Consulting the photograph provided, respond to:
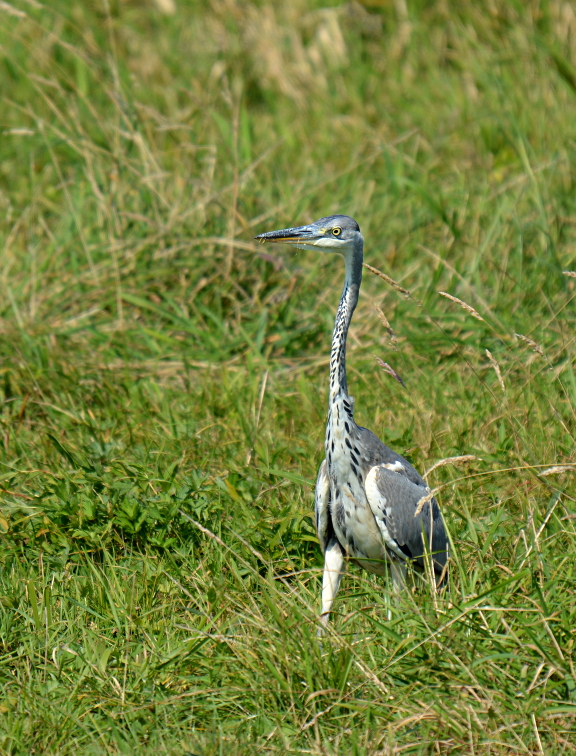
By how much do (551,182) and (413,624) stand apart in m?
4.43

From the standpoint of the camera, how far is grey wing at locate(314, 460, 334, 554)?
3.87 m

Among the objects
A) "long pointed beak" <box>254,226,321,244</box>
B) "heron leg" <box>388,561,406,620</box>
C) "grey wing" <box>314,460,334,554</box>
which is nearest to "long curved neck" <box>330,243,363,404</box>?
"long pointed beak" <box>254,226,321,244</box>

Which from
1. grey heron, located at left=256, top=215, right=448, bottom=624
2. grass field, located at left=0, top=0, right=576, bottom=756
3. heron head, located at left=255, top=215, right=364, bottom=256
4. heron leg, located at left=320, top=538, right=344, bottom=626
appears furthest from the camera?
heron head, located at left=255, top=215, right=364, bottom=256

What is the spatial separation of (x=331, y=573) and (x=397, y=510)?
0.37 metres

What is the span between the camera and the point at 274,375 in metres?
5.61

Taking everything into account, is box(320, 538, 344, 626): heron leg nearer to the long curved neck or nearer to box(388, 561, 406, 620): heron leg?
box(388, 561, 406, 620): heron leg

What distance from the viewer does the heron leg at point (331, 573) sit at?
367cm

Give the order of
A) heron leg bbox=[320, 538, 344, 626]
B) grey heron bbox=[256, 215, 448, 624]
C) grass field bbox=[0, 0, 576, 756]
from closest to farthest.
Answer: grass field bbox=[0, 0, 576, 756]
heron leg bbox=[320, 538, 344, 626]
grey heron bbox=[256, 215, 448, 624]

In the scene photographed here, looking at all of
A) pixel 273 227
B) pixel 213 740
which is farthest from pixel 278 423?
pixel 213 740

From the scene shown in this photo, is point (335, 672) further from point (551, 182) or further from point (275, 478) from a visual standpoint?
point (551, 182)

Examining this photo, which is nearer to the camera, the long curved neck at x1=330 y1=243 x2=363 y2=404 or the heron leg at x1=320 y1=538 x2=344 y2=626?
the heron leg at x1=320 y1=538 x2=344 y2=626

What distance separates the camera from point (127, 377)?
5480mm

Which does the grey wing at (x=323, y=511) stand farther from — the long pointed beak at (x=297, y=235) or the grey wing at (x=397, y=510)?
the long pointed beak at (x=297, y=235)

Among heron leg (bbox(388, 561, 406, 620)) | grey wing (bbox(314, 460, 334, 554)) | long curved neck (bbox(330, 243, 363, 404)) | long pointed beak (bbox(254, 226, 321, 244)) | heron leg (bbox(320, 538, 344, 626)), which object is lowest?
heron leg (bbox(388, 561, 406, 620))
